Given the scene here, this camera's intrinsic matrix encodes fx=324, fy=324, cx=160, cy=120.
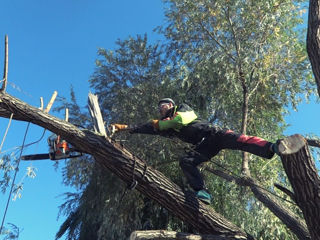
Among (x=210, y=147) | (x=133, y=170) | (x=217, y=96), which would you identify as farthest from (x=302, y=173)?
(x=217, y=96)

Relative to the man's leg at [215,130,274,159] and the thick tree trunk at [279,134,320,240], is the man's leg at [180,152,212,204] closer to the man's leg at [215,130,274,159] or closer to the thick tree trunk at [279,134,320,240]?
the man's leg at [215,130,274,159]

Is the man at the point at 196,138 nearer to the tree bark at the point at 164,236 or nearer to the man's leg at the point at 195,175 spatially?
the man's leg at the point at 195,175

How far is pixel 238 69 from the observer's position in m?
5.89

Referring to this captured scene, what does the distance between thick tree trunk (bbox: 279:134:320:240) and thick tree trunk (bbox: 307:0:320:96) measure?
129cm

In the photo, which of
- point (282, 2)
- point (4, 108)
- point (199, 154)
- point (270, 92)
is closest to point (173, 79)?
point (270, 92)

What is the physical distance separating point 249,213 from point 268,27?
3350 mm

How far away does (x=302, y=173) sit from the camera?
2.39 meters

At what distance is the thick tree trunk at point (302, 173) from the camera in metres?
2.37

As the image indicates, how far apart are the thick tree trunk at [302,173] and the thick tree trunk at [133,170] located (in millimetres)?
977

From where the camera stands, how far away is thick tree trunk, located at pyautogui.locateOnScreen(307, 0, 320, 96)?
3397mm

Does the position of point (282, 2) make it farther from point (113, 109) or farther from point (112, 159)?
point (112, 159)

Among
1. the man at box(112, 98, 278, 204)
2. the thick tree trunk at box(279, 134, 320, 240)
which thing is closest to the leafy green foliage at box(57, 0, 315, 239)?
the man at box(112, 98, 278, 204)

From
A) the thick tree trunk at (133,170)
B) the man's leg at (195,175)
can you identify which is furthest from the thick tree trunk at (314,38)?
the thick tree trunk at (133,170)

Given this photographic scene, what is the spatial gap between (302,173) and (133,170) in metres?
1.63
